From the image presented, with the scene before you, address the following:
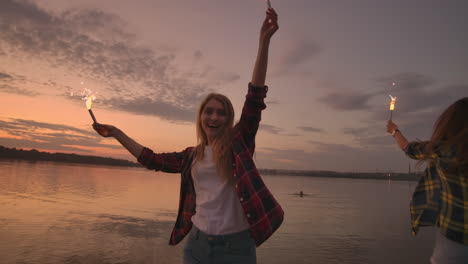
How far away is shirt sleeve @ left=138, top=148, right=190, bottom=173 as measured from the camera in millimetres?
3453

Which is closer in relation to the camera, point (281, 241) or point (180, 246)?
point (180, 246)

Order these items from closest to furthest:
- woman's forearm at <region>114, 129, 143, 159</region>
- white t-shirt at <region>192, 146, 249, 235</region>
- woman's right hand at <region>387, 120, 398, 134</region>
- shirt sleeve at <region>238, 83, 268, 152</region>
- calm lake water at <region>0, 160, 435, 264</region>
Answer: white t-shirt at <region>192, 146, 249, 235</region>, shirt sleeve at <region>238, 83, 268, 152</region>, woman's forearm at <region>114, 129, 143, 159</region>, woman's right hand at <region>387, 120, 398, 134</region>, calm lake water at <region>0, 160, 435, 264</region>

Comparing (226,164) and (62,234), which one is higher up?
(226,164)

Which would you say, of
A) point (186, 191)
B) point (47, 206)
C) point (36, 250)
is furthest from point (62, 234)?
point (186, 191)

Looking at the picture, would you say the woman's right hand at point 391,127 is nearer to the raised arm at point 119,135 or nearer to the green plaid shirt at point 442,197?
the green plaid shirt at point 442,197

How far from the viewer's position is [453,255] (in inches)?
98.0

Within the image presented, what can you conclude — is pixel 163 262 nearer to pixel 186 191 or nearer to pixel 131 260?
pixel 131 260

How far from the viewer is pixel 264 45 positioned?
2979 millimetres

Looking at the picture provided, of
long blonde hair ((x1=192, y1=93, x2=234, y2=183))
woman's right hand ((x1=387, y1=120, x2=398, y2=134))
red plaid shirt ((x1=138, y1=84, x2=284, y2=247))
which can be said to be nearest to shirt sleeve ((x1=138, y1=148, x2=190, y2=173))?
red plaid shirt ((x1=138, y1=84, x2=284, y2=247))

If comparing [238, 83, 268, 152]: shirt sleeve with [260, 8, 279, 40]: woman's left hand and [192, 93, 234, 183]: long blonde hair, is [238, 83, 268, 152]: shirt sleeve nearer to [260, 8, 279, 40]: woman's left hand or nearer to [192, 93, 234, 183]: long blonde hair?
[192, 93, 234, 183]: long blonde hair

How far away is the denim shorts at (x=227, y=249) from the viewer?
2.82 metres

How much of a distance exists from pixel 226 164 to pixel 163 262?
10.6 meters

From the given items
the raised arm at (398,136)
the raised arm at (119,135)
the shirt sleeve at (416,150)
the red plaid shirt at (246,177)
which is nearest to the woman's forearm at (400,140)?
the raised arm at (398,136)

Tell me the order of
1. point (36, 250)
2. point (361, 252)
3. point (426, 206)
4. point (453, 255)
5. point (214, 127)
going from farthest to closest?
point (361, 252), point (36, 250), point (214, 127), point (426, 206), point (453, 255)
